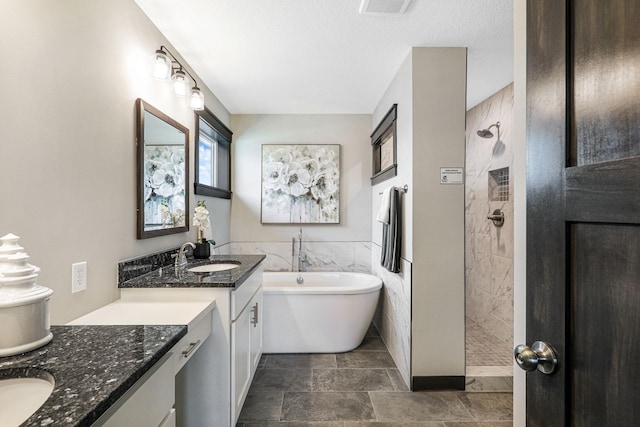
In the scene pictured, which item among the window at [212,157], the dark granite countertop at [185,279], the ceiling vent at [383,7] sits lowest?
A: the dark granite countertop at [185,279]

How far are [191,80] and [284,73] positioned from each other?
2.52ft

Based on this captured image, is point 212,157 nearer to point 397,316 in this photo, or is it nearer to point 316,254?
point 316,254

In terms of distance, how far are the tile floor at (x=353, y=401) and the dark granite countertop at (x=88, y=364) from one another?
49.7 inches

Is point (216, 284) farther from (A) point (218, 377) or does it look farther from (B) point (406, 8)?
(B) point (406, 8)

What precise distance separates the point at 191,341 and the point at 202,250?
3.94 ft

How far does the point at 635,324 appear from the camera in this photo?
1.71 feet

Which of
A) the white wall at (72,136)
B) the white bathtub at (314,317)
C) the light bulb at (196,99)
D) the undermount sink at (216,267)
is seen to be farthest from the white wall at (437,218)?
the white wall at (72,136)

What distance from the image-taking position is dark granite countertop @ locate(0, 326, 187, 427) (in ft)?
2.12

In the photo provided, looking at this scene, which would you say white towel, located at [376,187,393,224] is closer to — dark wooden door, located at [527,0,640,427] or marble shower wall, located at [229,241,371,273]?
marble shower wall, located at [229,241,371,273]

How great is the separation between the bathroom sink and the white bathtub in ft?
6.66

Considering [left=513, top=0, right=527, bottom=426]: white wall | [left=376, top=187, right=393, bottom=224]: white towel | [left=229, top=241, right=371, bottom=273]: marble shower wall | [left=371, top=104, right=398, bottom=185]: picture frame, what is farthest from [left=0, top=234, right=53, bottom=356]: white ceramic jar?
[left=229, top=241, right=371, bottom=273]: marble shower wall

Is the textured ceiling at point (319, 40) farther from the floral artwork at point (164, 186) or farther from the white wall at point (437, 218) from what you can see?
the floral artwork at point (164, 186)

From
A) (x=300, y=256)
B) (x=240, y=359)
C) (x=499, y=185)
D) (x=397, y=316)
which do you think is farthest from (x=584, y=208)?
(x=300, y=256)

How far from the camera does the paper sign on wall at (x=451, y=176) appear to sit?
2.29 meters
